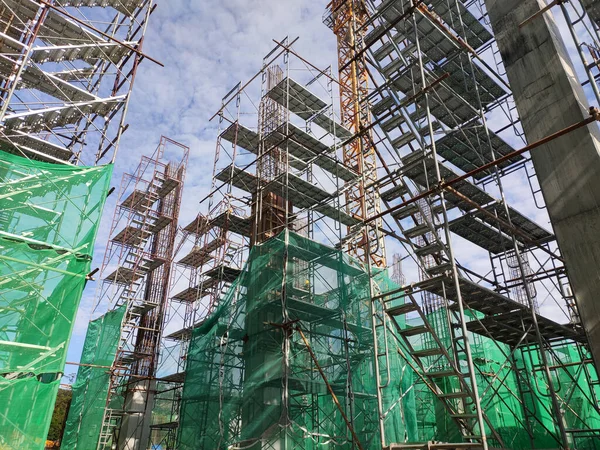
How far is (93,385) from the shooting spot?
2075cm

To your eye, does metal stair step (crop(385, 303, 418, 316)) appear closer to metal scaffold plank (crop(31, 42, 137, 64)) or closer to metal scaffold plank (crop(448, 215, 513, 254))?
metal scaffold plank (crop(448, 215, 513, 254))

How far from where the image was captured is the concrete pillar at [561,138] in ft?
23.5

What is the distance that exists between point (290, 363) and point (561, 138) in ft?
26.6

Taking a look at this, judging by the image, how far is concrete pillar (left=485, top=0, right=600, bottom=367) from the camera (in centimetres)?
718

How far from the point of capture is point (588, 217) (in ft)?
24.0

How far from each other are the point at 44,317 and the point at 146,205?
18574 mm

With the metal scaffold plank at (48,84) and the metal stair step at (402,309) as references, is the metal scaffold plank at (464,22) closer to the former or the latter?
the metal stair step at (402,309)

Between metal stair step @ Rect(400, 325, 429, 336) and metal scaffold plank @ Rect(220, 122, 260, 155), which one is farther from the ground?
metal scaffold plank @ Rect(220, 122, 260, 155)

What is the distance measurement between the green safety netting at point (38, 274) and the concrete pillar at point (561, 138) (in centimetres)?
974

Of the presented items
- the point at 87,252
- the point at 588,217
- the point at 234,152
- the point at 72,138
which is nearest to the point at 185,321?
the point at 234,152

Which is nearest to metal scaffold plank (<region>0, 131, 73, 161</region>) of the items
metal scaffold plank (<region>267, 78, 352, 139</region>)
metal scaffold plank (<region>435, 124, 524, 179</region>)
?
metal scaffold plank (<region>267, 78, 352, 139</region>)

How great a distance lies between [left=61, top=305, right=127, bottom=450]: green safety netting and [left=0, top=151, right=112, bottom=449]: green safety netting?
36.0ft

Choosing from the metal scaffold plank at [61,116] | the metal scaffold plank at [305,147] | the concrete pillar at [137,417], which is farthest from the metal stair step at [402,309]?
the concrete pillar at [137,417]

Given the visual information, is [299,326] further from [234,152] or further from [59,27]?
[59,27]
